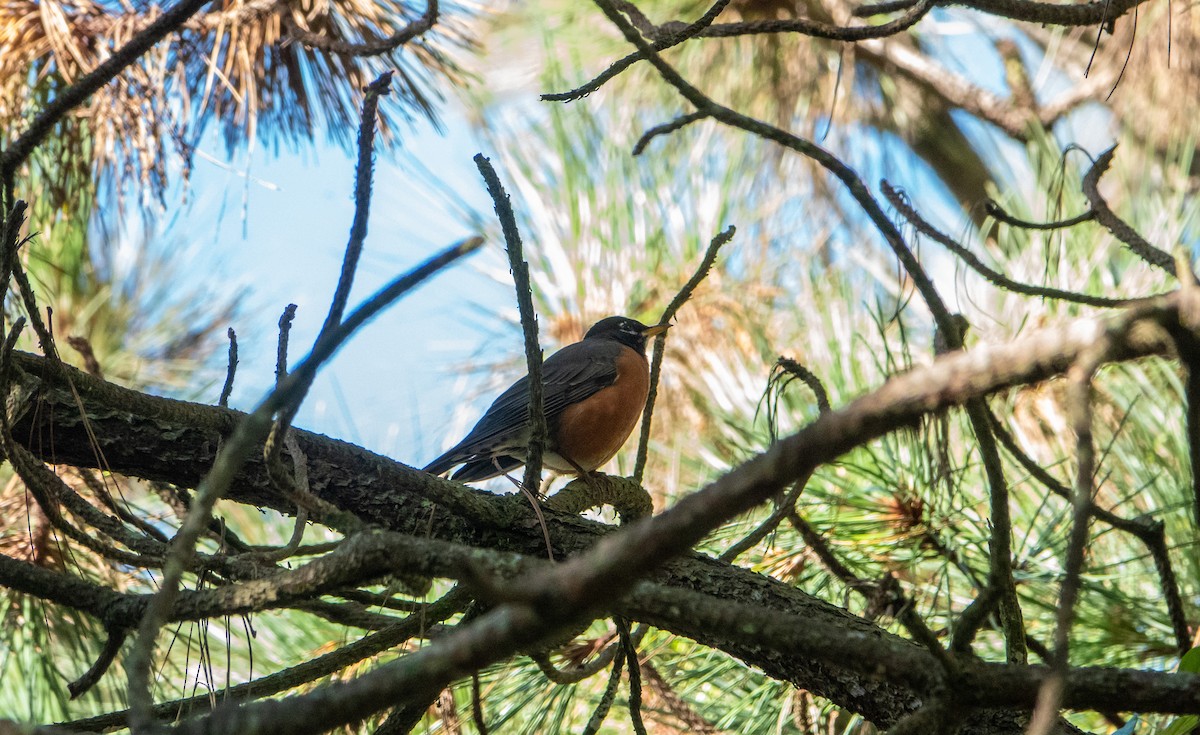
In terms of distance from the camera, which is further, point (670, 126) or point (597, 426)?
point (597, 426)

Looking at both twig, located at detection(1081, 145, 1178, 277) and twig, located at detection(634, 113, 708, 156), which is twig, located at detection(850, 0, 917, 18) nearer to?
twig, located at detection(634, 113, 708, 156)

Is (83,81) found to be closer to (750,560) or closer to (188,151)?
(188,151)

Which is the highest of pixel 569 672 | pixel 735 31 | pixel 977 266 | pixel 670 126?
pixel 735 31

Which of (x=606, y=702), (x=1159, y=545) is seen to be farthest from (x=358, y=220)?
(x=1159, y=545)

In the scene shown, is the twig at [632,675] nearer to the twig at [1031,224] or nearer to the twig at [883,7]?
the twig at [1031,224]

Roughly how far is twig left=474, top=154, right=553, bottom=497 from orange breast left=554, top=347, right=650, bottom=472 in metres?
1.59

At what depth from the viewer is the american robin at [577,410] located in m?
3.60

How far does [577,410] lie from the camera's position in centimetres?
386

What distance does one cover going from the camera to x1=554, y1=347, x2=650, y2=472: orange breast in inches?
150

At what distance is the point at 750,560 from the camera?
2758 mm

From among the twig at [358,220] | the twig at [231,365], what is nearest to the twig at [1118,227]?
the twig at [358,220]

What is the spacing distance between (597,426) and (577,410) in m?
0.10

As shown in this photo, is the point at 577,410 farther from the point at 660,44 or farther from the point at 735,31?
the point at 660,44

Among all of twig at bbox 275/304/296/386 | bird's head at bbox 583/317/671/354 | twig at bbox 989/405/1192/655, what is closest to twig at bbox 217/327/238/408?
twig at bbox 275/304/296/386
